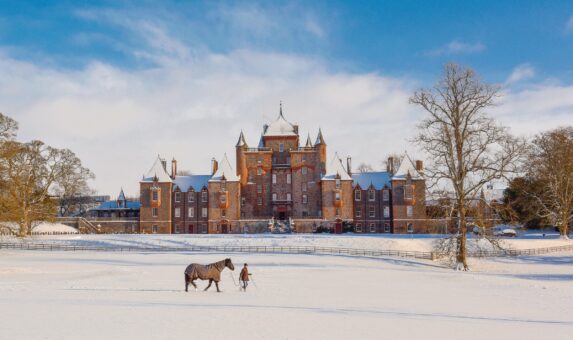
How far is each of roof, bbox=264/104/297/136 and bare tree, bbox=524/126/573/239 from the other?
33.0m

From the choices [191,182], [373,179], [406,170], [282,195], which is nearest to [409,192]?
[406,170]

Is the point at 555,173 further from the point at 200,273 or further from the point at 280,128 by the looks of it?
the point at 200,273

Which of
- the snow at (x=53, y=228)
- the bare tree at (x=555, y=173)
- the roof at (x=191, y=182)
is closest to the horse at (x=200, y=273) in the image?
the bare tree at (x=555, y=173)

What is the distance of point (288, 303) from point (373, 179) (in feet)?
189

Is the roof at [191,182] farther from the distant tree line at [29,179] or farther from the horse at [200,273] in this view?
the horse at [200,273]

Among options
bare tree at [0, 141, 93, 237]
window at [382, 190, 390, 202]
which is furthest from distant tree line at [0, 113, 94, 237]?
window at [382, 190, 390, 202]

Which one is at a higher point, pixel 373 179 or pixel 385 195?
pixel 373 179

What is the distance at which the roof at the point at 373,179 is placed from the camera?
2943 inches

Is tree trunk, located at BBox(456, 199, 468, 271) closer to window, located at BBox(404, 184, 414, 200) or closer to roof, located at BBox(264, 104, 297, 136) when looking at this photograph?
window, located at BBox(404, 184, 414, 200)

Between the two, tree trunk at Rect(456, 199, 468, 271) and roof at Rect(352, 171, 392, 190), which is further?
roof at Rect(352, 171, 392, 190)

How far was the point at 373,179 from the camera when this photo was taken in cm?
7600

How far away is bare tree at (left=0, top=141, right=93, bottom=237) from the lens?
37.2 metres

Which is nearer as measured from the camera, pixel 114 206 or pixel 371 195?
pixel 371 195

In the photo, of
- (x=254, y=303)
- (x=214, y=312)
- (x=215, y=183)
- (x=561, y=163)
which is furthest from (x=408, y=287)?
(x=215, y=183)
